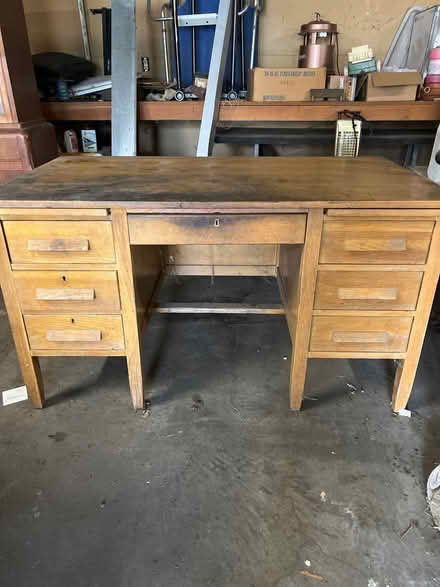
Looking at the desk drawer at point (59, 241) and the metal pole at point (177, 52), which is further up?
the metal pole at point (177, 52)

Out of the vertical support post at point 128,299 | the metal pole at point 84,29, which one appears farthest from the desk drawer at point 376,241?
the metal pole at point 84,29

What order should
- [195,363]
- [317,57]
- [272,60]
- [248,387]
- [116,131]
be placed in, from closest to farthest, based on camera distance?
[248,387] → [195,363] → [116,131] → [317,57] → [272,60]

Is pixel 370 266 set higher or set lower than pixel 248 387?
higher

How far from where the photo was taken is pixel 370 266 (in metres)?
1.28

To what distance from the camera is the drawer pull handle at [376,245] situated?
123cm

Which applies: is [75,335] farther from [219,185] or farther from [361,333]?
[361,333]

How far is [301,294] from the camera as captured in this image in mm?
1318

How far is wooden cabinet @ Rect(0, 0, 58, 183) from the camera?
2.23 m

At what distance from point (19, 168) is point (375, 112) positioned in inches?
89.0

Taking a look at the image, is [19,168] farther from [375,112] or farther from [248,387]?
[375,112]

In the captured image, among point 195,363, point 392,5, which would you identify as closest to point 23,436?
point 195,363

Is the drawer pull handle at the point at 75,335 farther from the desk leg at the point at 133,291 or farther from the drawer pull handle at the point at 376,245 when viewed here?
the drawer pull handle at the point at 376,245

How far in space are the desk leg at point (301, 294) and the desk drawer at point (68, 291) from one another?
60 cm

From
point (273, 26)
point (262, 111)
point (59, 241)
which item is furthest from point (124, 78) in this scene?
point (59, 241)
